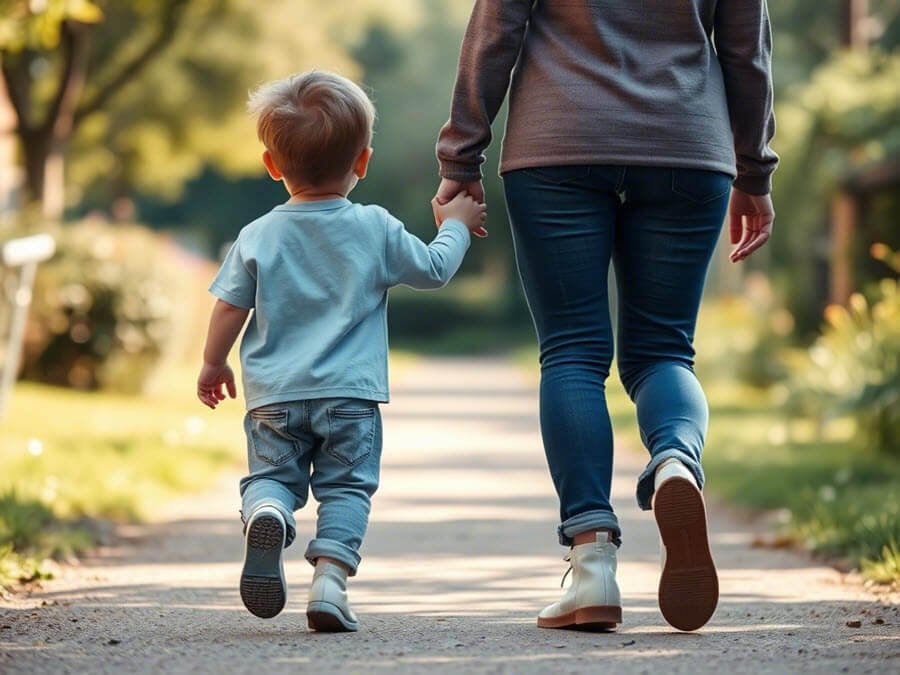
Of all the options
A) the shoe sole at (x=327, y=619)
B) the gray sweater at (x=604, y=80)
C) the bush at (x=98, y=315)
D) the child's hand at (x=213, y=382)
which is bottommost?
the shoe sole at (x=327, y=619)

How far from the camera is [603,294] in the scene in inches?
149

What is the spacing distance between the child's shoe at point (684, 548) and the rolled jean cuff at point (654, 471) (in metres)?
0.07

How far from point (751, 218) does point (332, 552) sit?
58.9 inches

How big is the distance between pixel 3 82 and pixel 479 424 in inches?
293

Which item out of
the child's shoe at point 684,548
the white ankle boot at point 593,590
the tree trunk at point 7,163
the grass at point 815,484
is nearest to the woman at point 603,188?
the white ankle boot at point 593,590

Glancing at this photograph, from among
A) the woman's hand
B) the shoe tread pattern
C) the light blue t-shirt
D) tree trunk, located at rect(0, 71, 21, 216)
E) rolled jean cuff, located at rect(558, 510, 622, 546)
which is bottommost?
the shoe tread pattern

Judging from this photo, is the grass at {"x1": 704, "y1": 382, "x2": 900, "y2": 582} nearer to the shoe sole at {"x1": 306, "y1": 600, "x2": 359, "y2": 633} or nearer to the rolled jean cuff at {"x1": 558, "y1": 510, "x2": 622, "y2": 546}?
the rolled jean cuff at {"x1": 558, "y1": 510, "x2": 622, "y2": 546}

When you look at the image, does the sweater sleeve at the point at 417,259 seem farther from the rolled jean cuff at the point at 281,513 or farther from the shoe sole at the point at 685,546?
the shoe sole at the point at 685,546

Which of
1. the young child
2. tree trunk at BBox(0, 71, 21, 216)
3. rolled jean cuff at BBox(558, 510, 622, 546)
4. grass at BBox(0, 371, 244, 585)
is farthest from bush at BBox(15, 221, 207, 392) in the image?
rolled jean cuff at BBox(558, 510, 622, 546)

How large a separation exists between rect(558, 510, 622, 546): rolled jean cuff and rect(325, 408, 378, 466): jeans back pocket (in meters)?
0.53

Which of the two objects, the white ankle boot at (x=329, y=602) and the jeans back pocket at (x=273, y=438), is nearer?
the white ankle boot at (x=329, y=602)

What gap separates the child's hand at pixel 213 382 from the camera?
3895 millimetres

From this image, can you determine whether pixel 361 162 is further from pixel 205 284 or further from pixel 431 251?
pixel 205 284

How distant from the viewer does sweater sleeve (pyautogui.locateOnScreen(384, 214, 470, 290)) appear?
12.4ft
